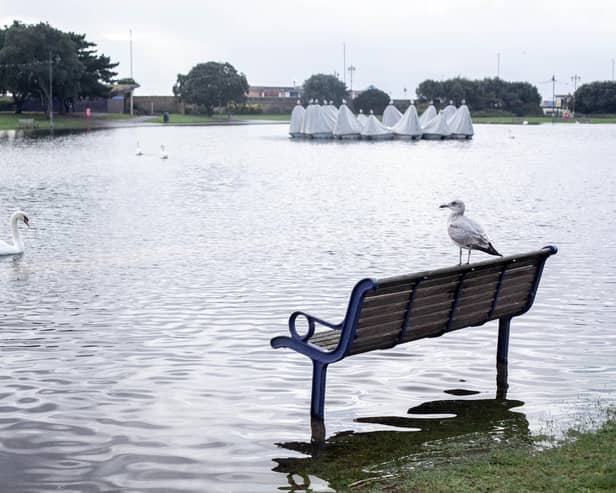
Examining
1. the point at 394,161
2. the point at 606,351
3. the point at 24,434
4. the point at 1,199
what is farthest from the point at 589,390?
the point at 394,161

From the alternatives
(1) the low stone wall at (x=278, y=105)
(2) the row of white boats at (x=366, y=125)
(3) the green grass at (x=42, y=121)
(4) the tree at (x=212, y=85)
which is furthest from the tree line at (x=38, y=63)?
(1) the low stone wall at (x=278, y=105)

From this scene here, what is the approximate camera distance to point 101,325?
980 cm

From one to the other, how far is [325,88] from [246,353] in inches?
6616

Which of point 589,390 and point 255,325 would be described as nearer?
point 589,390

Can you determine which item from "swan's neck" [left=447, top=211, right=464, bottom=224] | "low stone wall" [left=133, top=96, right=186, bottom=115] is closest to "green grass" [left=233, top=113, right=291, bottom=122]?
"low stone wall" [left=133, top=96, right=186, bottom=115]

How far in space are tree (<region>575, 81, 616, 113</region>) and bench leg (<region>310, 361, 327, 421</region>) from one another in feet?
531

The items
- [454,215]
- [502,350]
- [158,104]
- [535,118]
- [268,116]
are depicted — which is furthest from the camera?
[535,118]

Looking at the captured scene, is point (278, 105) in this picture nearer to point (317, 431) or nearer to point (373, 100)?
point (373, 100)

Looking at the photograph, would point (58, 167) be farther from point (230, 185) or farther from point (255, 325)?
point (255, 325)

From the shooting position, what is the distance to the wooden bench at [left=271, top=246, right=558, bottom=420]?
20.1 ft

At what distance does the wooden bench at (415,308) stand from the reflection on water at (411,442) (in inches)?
21.2

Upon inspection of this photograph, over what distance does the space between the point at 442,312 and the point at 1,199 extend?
1889cm

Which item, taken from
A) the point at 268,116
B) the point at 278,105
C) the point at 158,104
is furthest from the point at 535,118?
the point at 158,104

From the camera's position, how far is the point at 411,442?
6129mm
